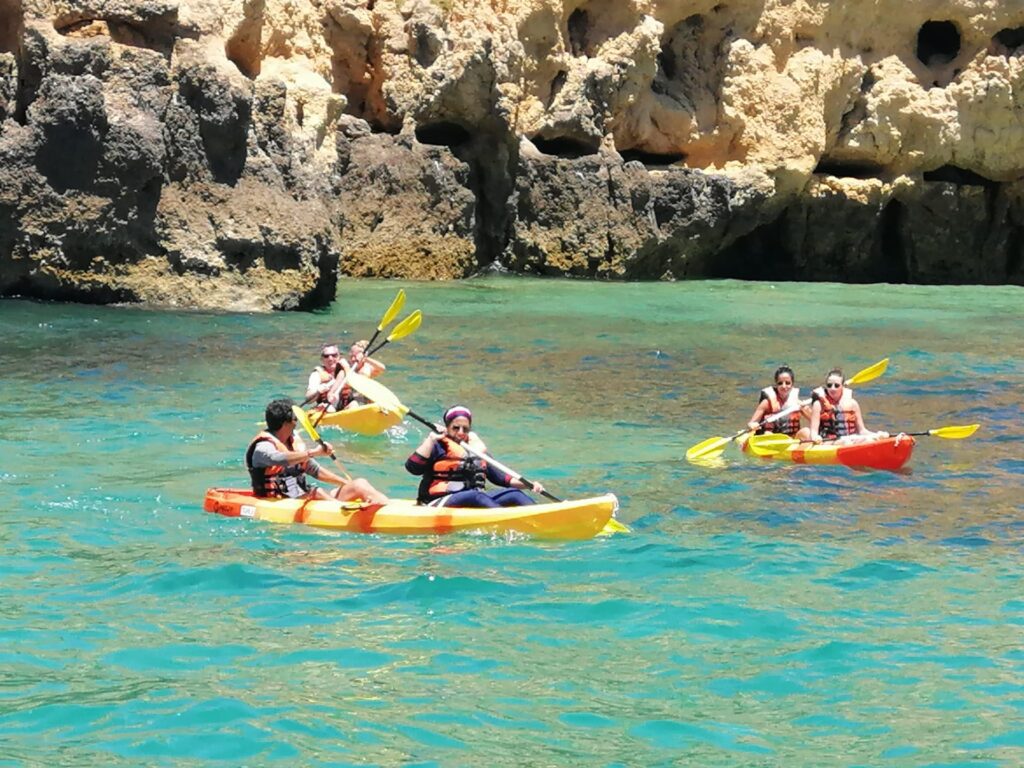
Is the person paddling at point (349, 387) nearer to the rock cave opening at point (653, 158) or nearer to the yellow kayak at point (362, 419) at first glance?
the yellow kayak at point (362, 419)

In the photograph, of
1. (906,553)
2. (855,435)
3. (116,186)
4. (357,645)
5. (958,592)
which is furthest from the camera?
(116,186)

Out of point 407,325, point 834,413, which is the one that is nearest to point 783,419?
point 834,413

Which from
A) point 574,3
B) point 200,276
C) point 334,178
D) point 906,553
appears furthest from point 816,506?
point 574,3

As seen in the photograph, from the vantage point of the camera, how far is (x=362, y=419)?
1484cm

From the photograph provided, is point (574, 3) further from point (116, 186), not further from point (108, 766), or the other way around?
point (108, 766)

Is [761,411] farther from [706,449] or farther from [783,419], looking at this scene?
[706,449]

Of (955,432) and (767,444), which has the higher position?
(955,432)

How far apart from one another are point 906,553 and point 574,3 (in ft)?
75.8

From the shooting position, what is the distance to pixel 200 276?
22000 millimetres

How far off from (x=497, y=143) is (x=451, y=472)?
814 inches

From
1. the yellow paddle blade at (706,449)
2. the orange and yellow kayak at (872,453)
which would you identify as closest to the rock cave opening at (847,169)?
the orange and yellow kayak at (872,453)

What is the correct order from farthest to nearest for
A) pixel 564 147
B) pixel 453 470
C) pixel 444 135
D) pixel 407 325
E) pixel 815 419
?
1. pixel 564 147
2. pixel 444 135
3. pixel 407 325
4. pixel 815 419
5. pixel 453 470

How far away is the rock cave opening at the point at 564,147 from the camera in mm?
31672

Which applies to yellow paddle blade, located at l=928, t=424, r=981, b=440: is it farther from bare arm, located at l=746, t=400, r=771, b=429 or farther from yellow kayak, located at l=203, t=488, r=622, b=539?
yellow kayak, located at l=203, t=488, r=622, b=539
